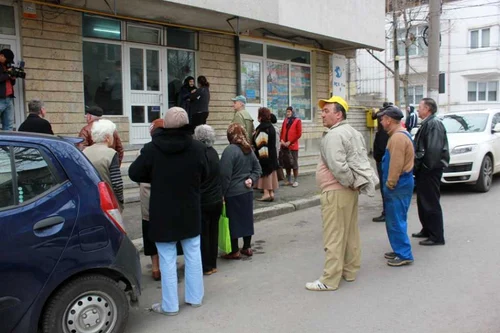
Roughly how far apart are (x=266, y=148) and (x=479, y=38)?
2481 centimetres

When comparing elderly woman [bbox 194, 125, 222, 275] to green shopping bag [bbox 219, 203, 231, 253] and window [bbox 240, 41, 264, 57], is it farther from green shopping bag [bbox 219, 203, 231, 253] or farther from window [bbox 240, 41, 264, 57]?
window [bbox 240, 41, 264, 57]

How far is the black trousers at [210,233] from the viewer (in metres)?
4.91

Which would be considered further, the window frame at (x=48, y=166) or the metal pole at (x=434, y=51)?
the metal pole at (x=434, y=51)

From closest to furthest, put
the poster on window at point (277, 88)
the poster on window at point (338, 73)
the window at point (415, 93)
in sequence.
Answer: the poster on window at point (277, 88), the poster on window at point (338, 73), the window at point (415, 93)

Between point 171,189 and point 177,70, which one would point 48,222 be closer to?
point 171,189

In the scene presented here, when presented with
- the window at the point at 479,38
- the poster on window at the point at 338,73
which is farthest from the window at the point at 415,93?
the poster on window at the point at 338,73

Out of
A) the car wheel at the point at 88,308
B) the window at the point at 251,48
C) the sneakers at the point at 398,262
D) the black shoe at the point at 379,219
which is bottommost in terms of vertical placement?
the sneakers at the point at 398,262

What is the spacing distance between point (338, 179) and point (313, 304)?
1172 mm

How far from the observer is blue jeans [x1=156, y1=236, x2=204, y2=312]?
402cm

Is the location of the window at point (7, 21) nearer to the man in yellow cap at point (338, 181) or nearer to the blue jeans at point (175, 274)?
the blue jeans at point (175, 274)

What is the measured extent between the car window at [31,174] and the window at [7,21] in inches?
235

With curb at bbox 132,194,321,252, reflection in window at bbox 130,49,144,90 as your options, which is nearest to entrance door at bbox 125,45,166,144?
reflection in window at bbox 130,49,144,90

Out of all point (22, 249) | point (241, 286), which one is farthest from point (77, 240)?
point (241, 286)

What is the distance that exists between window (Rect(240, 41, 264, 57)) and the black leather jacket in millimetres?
7016
